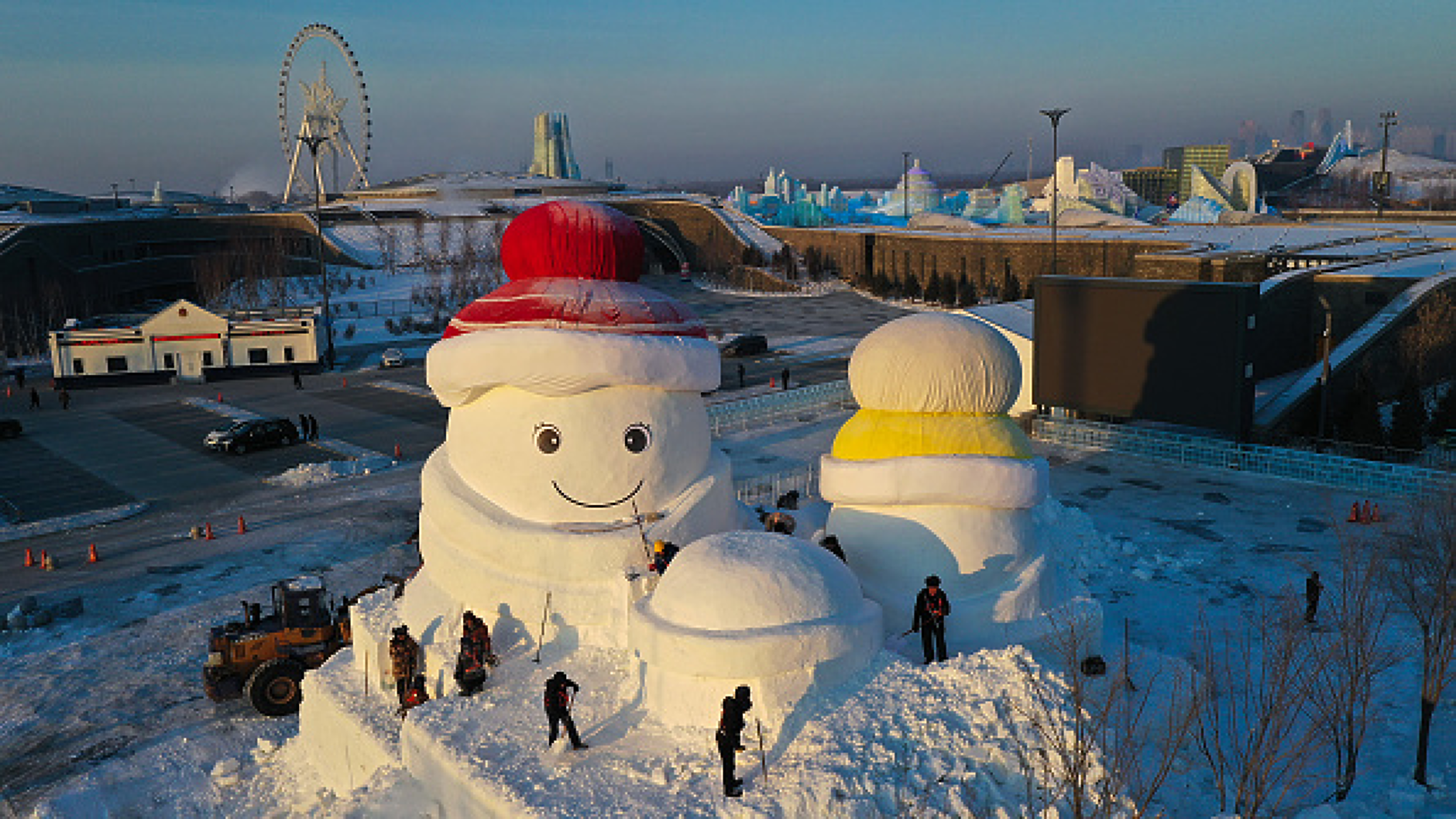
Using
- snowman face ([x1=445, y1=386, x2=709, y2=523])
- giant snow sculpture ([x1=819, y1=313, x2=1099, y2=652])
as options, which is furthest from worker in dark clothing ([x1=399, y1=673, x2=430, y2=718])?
giant snow sculpture ([x1=819, y1=313, x2=1099, y2=652])

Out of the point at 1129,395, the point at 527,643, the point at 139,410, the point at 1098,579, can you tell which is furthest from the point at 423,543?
the point at 139,410

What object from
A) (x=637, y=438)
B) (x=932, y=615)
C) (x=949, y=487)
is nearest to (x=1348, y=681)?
(x=932, y=615)

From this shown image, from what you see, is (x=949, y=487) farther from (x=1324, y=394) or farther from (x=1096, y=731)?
(x=1324, y=394)

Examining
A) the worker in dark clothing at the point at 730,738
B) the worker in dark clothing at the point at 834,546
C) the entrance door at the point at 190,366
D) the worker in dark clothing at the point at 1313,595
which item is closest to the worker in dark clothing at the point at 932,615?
the worker in dark clothing at the point at 834,546

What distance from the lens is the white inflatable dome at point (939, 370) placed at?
44.2 ft

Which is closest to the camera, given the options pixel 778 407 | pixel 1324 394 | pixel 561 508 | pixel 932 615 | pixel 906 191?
pixel 932 615

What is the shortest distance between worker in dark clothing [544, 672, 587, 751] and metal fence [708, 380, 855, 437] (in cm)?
2031

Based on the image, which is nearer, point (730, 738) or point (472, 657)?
point (730, 738)

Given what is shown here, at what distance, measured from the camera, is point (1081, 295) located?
25531 millimetres

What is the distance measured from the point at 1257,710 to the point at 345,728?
9.98m

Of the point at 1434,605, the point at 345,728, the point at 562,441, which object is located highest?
the point at 562,441

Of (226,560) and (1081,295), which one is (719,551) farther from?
(1081,295)

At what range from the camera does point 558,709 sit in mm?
10562

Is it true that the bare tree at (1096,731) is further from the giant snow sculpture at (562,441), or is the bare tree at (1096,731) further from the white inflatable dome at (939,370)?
the giant snow sculpture at (562,441)
